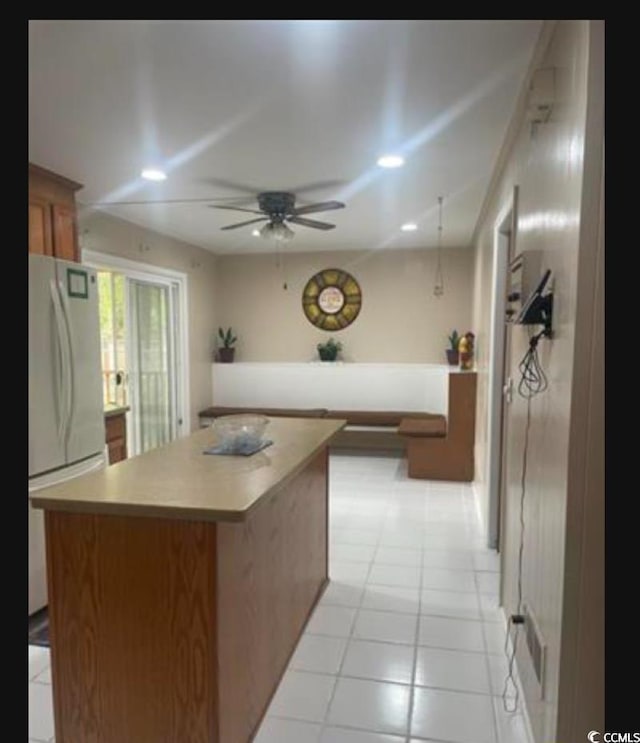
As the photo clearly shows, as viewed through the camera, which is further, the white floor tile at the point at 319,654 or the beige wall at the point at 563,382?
the white floor tile at the point at 319,654

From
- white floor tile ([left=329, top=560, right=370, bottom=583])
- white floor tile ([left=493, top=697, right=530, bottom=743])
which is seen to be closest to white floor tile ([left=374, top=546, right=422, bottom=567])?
white floor tile ([left=329, top=560, right=370, bottom=583])

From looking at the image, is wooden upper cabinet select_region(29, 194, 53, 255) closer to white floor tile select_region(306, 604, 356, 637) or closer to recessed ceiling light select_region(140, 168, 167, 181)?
recessed ceiling light select_region(140, 168, 167, 181)

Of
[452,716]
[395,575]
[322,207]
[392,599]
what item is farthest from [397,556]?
[322,207]

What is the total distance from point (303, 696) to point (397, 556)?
143 centimetres

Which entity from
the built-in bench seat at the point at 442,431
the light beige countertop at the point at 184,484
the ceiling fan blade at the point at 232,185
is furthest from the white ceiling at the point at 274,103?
the built-in bench seat at the point at 442,431

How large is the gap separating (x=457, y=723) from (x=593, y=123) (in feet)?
6.54

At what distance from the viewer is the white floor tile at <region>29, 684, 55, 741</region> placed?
1.84 meters

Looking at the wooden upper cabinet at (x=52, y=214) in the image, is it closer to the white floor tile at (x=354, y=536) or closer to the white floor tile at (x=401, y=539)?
the white floor tile at (x=354, y=536)

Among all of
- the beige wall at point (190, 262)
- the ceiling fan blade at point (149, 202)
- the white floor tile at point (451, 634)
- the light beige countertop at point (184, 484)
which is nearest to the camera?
the light beige countertop at point (184, 484)

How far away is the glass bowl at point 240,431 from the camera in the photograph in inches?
88.6

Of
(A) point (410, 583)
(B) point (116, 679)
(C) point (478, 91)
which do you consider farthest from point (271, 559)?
(C) point (478, 91)

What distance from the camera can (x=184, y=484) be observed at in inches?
67.1
